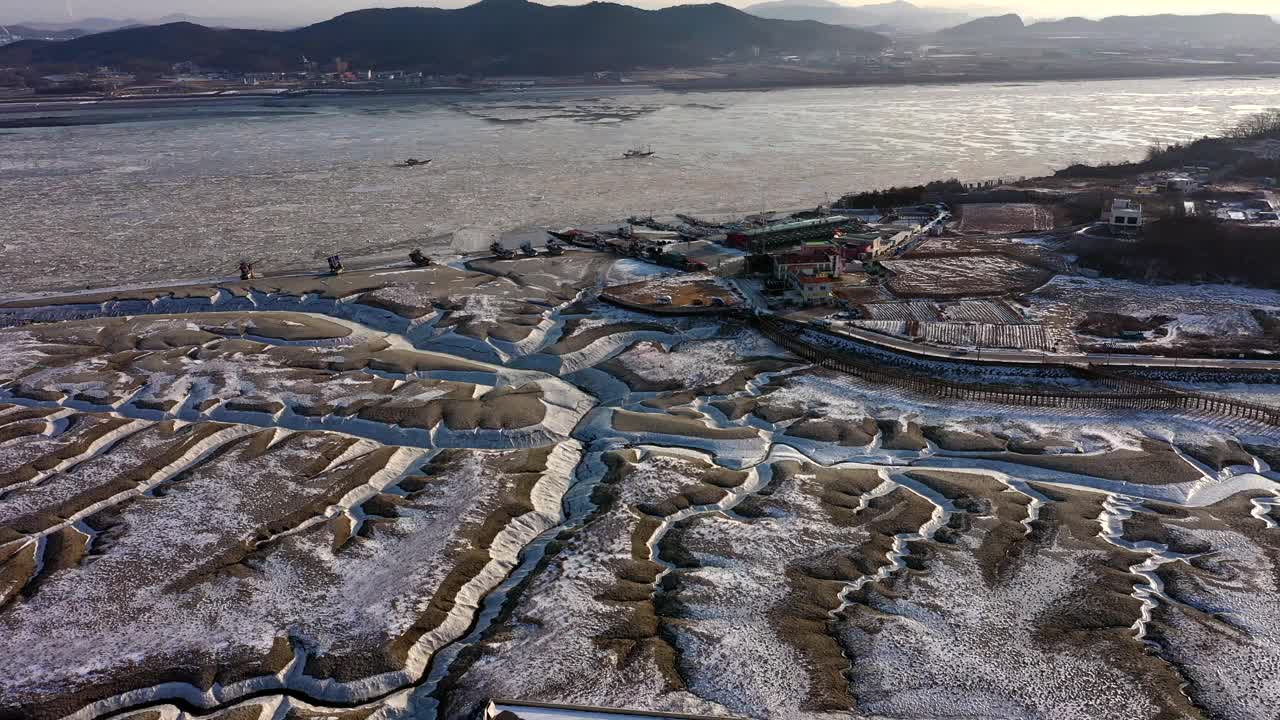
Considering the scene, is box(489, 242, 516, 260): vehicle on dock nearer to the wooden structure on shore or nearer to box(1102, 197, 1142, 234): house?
the wooden structure on shore

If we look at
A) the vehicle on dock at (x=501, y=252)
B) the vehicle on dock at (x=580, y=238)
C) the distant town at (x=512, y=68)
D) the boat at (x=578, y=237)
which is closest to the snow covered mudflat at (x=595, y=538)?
the vehicle on dock at (x=501, y=252)

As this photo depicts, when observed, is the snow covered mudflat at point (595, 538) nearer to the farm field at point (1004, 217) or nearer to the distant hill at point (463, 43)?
the farm field at point (1004, 217)

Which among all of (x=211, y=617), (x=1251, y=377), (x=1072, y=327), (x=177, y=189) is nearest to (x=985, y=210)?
(x=1072, y=327)

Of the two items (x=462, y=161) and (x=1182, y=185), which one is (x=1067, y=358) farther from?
(x=462, y=161)

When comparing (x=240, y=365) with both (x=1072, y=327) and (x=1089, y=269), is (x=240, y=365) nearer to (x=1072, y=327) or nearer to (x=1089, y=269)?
(x=1072, y=327)

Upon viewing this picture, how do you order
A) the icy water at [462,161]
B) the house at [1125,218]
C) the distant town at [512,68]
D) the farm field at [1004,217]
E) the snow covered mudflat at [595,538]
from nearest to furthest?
the snow covered mudflat at [595,538]
the house at [1125,218]
the icy water at [462,161]
the farm field at [1004,217]
the distant town at [512,68]

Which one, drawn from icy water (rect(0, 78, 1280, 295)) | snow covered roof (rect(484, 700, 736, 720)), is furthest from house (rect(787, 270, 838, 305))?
snow covered roof (rect(484, 700, 736, 720))
